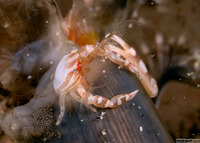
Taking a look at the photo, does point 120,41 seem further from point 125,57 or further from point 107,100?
point 107,100

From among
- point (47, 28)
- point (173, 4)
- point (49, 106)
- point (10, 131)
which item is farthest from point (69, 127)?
point (173, 4)

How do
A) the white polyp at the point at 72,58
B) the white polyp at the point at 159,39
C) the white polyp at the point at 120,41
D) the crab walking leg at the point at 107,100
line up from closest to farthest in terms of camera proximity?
the crab walking leg at the point at 107,100
the white polyp at the point at 72,58
the white polyp at the point at 120,41
the white polyp at the point at 159,39

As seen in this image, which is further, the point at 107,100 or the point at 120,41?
the point at 120,41

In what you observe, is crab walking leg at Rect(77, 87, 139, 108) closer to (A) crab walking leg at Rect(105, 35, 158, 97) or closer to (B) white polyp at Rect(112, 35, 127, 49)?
(A) crab walking leg at Rect(105, 35, 158, 97)

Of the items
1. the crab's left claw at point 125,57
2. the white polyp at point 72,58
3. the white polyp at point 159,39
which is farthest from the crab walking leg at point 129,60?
the white polyp at point 159,39

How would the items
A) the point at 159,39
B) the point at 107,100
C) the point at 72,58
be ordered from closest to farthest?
1. the point at 107,100
2. the point at 72,58
3. the point at 159,39

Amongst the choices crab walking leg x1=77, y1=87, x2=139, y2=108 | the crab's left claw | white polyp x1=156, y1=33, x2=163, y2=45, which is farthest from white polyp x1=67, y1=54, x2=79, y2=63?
white polyp x1=156, y1=33, x2=163, y2=45

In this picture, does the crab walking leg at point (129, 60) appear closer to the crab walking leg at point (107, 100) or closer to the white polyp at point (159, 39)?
the crab walking leg at point (107, 100)

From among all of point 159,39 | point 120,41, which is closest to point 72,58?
point 120,41
